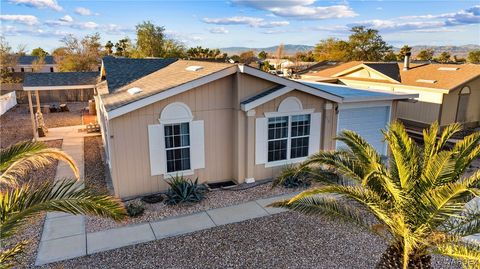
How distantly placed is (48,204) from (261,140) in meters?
7.54

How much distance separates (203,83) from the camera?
9891 mm

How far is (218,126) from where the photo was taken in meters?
10.6

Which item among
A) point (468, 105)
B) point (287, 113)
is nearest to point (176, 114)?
point (287, 113)

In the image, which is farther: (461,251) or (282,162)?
(282,162)

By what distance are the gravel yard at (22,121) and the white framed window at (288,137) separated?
13191 mm

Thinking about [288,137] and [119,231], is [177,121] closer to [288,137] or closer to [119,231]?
[119,231]

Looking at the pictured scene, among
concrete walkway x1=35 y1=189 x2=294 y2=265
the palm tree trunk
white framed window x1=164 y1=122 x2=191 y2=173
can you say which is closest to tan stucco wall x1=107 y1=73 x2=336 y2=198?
white framed window x1=164 y1=122 x2=191 y2=173

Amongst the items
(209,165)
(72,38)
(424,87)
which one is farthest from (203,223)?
(72,38)

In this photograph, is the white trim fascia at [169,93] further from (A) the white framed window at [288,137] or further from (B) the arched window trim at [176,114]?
(A) the white framed window at [288,137]

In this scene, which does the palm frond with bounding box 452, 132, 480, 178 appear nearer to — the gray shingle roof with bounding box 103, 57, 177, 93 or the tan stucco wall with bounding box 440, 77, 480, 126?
the gray shingle roof with bounding box 103, 57, 177, 93

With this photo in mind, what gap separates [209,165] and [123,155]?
2.69m

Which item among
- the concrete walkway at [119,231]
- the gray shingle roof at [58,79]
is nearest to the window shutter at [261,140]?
the concrete walkway at [119,231]

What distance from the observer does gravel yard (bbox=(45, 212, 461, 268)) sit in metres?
6.73

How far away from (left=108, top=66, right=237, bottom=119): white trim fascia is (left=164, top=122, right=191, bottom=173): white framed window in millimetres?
956
